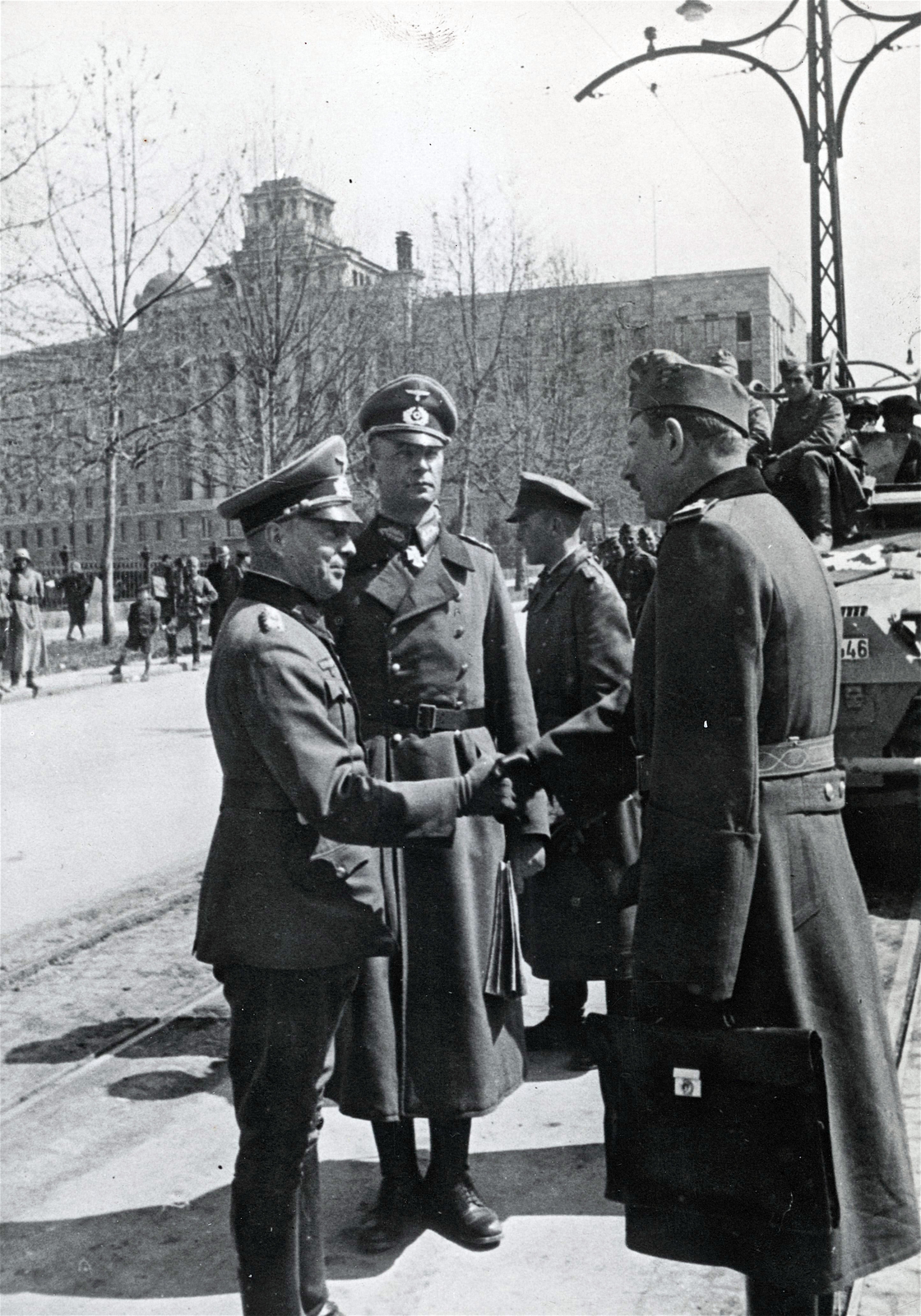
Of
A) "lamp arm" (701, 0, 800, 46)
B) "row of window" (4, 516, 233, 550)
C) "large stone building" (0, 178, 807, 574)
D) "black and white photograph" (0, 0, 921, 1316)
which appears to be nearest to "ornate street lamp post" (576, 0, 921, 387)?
"lamp arm" (701, 0, 800, 46)

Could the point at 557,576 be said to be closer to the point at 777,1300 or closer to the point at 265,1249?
the point at 265,1249

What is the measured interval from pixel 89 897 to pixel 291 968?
459cm

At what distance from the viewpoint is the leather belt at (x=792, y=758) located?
257 cm

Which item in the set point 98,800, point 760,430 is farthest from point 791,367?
point 98,800

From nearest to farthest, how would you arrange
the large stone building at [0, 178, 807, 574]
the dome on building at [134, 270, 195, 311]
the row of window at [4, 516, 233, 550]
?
the large stone building at [0, 178, 807, 574] < the dome on building at [134, 270, 195, 311] < the row of window at [4, 516, 233, 550]

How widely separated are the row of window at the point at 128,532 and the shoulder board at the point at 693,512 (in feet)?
242

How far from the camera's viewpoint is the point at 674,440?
8.86ft

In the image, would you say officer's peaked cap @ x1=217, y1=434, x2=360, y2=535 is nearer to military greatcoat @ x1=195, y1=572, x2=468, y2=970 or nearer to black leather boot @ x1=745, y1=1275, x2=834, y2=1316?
military greatcoat @ x1=195, y1=572, x2=468, y2=970

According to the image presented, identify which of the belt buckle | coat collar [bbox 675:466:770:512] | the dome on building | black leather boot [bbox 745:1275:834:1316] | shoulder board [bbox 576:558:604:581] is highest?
the dome on building

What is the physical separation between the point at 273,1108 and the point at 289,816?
1.93ft

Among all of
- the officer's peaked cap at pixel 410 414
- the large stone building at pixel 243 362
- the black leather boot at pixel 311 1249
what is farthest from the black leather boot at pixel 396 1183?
the large stone building at pixel 243 362

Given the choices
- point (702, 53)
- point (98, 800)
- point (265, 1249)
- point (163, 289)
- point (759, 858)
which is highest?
point (163, 289)

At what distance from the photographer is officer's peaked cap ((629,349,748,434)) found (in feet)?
8.71

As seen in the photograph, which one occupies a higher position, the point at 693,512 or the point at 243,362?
the point at 243,362
